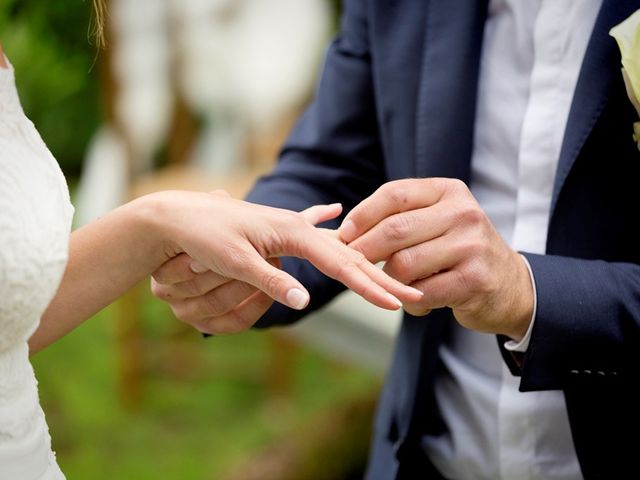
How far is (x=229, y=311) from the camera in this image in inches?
51.3

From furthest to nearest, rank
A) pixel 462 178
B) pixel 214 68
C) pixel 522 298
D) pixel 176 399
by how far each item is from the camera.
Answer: pixel 214 68, pixel 176 399, pixel 462 178, pixel 522 298

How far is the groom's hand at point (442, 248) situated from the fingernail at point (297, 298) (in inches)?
4.5

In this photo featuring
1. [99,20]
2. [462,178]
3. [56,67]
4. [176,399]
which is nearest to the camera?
[99,20]

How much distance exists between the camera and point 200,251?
114 cm

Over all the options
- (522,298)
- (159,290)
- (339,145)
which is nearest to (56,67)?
(339,145)

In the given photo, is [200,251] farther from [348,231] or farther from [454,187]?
[454,187]

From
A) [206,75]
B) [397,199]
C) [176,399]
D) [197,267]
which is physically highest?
[397,199]

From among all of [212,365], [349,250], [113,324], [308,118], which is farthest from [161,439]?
[349,250]

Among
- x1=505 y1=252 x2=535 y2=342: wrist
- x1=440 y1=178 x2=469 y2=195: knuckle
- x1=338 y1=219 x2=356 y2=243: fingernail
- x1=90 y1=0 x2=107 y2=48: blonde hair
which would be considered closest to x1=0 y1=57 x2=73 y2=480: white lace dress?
x1=90 y1=0 x2=107 y2=48: blonde hair

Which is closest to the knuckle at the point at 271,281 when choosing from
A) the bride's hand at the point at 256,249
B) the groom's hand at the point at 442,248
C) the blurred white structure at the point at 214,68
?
the bride's hand at the point at 256,249

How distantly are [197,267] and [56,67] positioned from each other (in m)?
1.56

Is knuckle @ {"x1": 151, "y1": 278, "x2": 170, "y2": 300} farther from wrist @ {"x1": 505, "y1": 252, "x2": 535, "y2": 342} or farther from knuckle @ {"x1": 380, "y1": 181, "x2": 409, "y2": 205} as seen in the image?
wrist @ {"x1": 505, "y1": 252, "x2": 535, "y2": 342}

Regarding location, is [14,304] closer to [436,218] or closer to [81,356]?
[436,218]

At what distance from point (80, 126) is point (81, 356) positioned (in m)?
2.01
